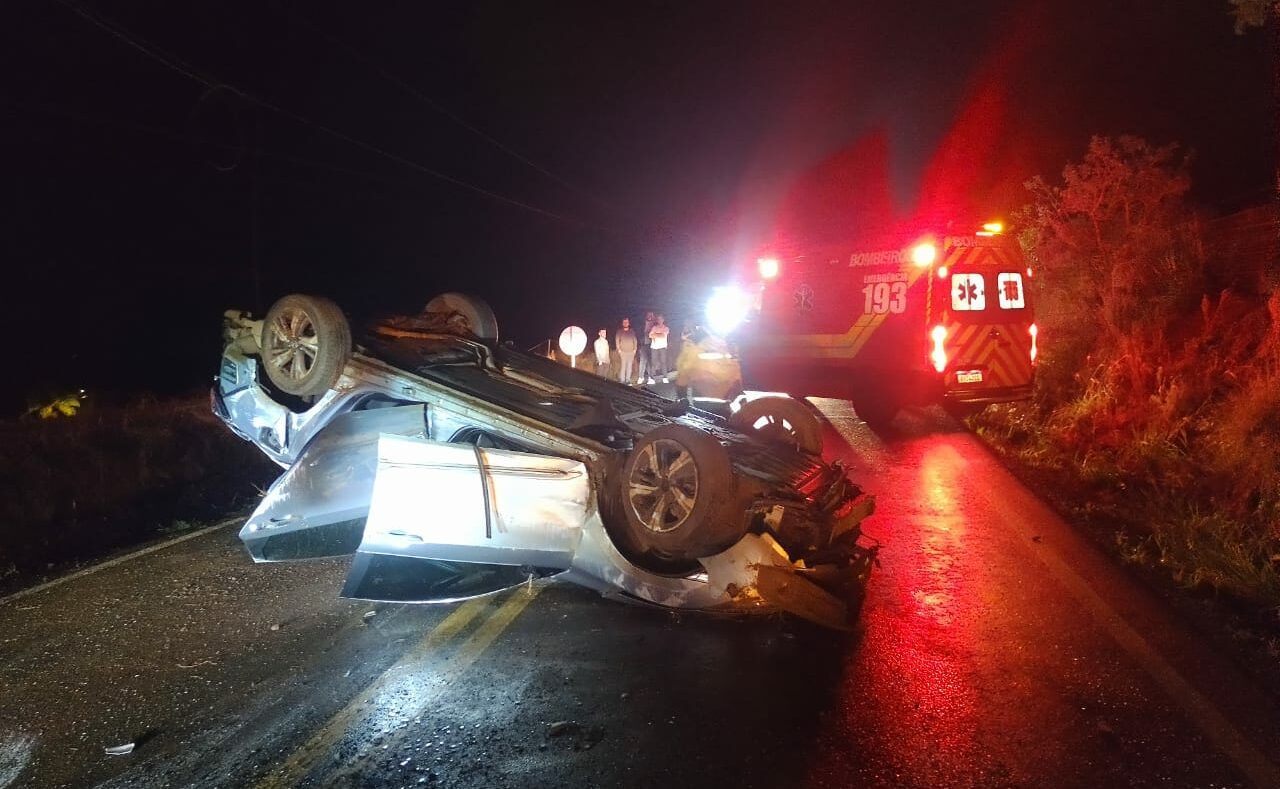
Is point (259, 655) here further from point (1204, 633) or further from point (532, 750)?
point (1204, 633)

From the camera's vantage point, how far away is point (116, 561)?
5.74 metres

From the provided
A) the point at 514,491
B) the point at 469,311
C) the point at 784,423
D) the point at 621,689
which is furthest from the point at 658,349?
the point at 621,689

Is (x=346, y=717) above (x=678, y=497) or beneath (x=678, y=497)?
beneath

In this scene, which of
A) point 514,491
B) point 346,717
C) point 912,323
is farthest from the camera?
point 912,323

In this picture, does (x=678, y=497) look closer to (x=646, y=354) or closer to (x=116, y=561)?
(x=116, y=561)

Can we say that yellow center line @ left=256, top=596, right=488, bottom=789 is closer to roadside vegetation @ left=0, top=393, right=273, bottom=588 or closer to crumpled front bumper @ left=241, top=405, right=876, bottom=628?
crumpled front bumper @ left=241, top=405, right=876, bottom=628

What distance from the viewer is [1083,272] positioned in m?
11.4

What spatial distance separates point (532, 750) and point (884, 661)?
175 centimetres

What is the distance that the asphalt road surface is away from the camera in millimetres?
3010

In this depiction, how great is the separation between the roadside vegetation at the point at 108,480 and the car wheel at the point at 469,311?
9.07ft

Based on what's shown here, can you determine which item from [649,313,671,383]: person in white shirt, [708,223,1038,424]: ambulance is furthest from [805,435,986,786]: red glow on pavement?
[649,313,671,383]: person in white shirt

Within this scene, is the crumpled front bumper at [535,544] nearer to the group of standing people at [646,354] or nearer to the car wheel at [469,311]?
the car wheel at [469,311]

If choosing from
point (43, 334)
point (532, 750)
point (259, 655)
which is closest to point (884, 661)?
point (532, 750)

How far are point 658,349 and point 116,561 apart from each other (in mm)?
10762
